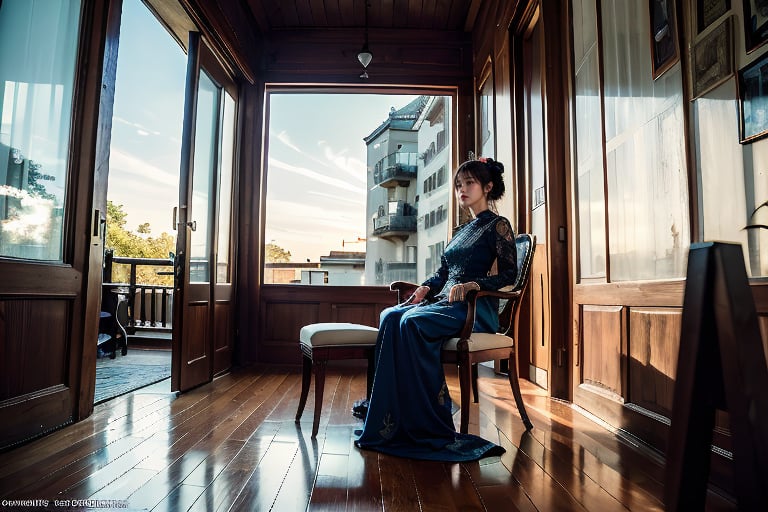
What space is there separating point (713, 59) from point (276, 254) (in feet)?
12.0

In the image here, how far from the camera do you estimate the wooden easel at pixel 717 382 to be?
2.41ft

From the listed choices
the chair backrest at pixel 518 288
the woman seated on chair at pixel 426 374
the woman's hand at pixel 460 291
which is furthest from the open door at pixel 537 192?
the woman's hand at pixel 460 291

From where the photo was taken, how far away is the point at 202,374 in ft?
11.3

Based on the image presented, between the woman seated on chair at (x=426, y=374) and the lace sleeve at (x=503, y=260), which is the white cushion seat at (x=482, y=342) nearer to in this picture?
the woman seated on chair at (x=426, y=374)

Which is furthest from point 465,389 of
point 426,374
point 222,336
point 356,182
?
point 356,182

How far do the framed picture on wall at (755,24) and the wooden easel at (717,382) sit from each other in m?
1.05

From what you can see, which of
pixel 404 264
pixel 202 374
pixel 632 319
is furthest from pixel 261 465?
pixel 404 264

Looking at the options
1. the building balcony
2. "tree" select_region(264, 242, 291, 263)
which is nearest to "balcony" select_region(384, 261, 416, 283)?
the building balcony

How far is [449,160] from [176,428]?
337 cm

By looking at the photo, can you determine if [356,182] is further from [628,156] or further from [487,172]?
[628,156]

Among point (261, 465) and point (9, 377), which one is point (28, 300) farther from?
point (261, 465)

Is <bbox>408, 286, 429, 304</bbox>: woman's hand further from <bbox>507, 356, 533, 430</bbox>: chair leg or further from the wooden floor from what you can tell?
the wooden floor

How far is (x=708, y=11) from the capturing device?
169 centimetres

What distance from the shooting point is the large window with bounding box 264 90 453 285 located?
4.66 meters
